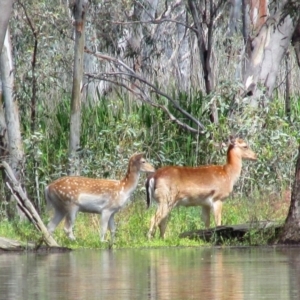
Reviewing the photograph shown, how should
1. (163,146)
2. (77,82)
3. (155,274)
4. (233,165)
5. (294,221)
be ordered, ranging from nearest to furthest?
(155,274), (294,221), (233,165), (77,82), (163,146)

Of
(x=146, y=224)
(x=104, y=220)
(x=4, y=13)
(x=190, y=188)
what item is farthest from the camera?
(x=190, y=188)

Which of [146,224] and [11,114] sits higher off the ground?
[11,114]

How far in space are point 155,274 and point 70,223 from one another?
5606mm

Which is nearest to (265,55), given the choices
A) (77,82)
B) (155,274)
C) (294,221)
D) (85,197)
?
(77,82)

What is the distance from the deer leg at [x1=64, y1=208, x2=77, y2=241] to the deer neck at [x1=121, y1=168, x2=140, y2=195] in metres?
0.83

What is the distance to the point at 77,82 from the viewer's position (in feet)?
68.4

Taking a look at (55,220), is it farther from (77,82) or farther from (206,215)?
(77,82)

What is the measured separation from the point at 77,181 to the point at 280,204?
344 cm

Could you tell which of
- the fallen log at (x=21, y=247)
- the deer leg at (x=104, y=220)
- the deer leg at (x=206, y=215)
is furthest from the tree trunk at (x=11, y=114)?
the fallen log at (x=21, y=247)

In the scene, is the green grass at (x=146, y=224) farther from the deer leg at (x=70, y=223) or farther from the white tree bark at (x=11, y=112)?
the white tree bark at (x=11, y=112)

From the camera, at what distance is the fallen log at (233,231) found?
15.9 meters

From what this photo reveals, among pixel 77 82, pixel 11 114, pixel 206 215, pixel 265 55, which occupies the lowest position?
pixel 206 215

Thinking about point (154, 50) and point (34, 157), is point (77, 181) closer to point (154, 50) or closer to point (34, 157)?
point (34, 157)

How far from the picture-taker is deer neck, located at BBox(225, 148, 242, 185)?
19156 mm
